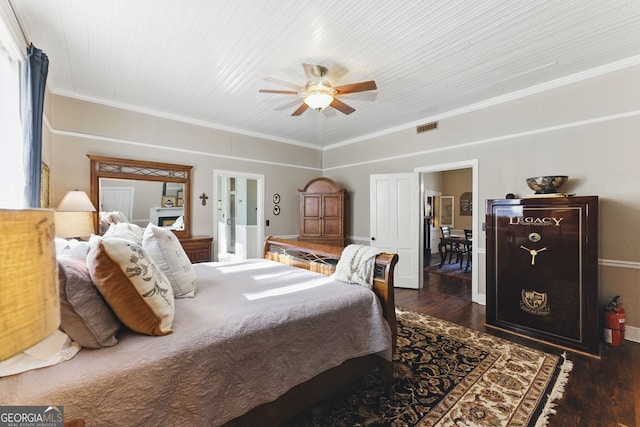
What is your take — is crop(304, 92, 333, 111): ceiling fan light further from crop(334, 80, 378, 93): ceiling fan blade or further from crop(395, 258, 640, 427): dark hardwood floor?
crop(395, 258, 640, 427): dark hardwood floor

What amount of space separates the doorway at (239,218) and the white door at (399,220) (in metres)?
2.25

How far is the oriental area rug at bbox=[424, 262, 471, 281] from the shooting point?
5455mm

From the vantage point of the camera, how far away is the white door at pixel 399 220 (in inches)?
180

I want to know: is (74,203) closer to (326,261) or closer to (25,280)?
(326,261)

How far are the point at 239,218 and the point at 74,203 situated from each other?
373cm

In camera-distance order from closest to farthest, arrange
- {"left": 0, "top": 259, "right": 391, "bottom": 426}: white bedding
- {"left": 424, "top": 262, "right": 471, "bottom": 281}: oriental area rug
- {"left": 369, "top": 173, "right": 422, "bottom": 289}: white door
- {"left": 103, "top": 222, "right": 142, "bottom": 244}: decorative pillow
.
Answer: {"left": 0, "top": 259, "right": 391, "bottom": 426}: white bedding < {"left": 103, "top": 222, "right": 142, "bottom": 244}: decorative pillow < {"left": 369, "top": 173, "right": 422, "bottom": 289}: white door < {"left": 424, "top": 262, "right": 471, "bottom": 281}: oriental area rug

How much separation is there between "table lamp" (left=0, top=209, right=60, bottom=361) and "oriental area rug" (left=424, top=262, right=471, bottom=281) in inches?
230

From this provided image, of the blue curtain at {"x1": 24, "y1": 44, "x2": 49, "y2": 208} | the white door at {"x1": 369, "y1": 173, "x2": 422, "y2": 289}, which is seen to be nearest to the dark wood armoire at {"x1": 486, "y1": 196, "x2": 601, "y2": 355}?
the white door at {"x1": 369, "y1": 173, "x2": 422, "y2": 289}

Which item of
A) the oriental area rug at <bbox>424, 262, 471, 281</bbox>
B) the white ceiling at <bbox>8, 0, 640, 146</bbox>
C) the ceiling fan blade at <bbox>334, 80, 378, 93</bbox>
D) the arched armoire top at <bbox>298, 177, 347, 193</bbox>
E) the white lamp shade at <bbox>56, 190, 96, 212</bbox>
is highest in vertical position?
the white ceiling at <bbox>8, 0, 640, 146</bbox>

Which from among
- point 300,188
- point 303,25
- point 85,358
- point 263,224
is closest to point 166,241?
point 85,358

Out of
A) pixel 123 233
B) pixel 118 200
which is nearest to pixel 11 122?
pixel 123 233

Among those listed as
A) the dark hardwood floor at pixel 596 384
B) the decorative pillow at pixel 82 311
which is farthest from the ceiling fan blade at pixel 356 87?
the dark hardwood floor at pixel 596 384

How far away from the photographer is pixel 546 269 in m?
2.79

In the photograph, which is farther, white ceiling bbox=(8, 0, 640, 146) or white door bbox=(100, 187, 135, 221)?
white door bbox=(100, 187, 135, 221)
